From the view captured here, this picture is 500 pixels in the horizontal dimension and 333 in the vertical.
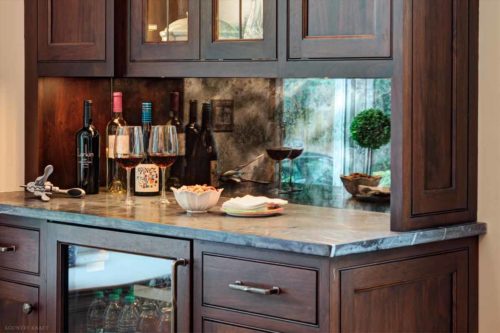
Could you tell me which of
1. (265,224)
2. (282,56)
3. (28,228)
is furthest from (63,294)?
(282,56)

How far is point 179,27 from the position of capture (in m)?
3.11

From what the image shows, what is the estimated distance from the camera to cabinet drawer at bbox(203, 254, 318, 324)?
238cm

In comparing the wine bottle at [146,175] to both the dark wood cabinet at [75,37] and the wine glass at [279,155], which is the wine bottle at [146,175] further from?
the wine glass at [279,155]

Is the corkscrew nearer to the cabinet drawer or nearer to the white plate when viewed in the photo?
the white plate

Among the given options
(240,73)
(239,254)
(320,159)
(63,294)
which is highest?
(240,73)

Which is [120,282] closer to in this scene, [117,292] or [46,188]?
[117,292]

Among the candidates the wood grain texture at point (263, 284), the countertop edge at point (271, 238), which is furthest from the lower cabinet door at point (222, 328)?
the countertop edge at point (271, 238)

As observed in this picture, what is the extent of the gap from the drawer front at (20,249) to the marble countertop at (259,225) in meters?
0.08

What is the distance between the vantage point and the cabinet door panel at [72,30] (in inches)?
132

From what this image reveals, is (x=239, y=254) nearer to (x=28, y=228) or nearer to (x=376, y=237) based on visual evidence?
(x=376, y=237)

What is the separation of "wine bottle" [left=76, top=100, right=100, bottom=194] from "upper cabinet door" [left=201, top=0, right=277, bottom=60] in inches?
24.1

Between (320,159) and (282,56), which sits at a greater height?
(282,56)

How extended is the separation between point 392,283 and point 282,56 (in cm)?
78

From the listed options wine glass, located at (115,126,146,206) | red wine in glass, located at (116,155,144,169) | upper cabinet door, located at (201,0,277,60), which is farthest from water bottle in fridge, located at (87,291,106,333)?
upper cabinet door, located at (201,0,277,60)
